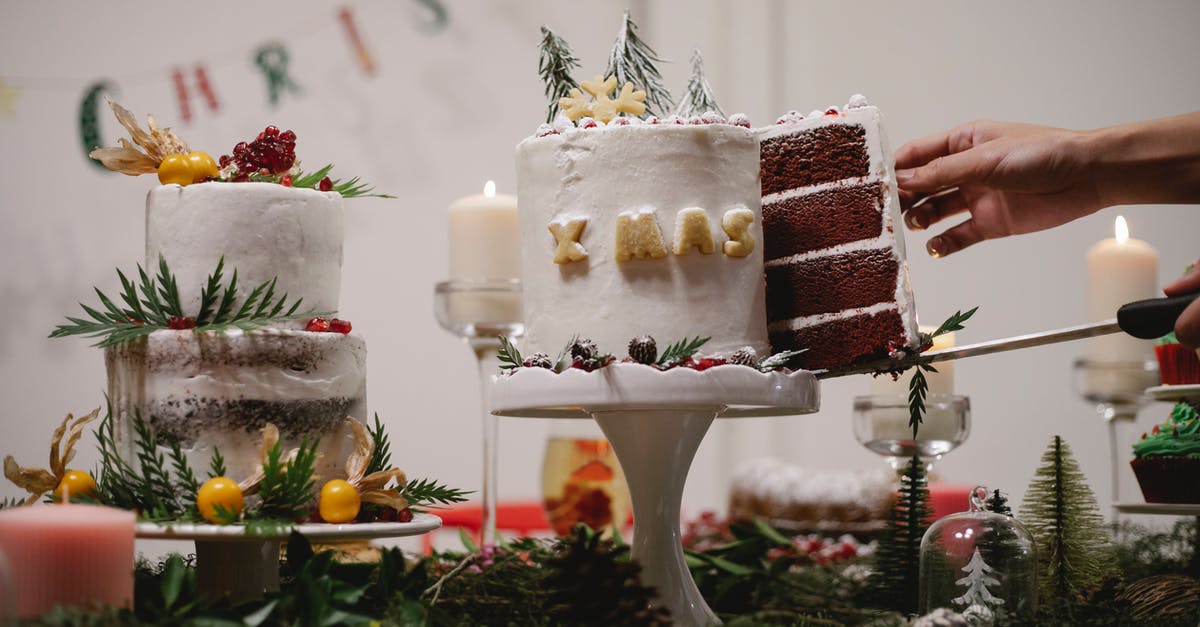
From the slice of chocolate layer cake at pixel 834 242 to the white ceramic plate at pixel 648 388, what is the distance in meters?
0.17

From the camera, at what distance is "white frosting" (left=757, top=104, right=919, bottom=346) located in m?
1.39

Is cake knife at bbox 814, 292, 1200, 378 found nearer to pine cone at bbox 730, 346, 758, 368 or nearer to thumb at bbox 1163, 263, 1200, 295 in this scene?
thumb at bbox 1163, 263, 1200, 295

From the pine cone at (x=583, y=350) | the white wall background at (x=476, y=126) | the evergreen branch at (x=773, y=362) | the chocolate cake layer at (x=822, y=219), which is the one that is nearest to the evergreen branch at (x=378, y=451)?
the pine cone at (x=583, y=350)

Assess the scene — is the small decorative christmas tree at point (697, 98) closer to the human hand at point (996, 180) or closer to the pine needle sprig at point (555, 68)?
the pine needle sprig at point (555, 68)

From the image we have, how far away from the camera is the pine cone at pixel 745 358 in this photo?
1.27m

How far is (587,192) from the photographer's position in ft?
4.43

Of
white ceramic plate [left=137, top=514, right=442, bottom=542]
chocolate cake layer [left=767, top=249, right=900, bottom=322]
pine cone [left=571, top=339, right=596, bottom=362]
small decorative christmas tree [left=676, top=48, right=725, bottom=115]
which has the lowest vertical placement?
white ceramic plate [left=137, top=514, right=442, bottom=542]

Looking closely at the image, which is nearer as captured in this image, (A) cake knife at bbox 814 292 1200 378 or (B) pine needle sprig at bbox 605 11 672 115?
(A) cake knife at bbox 814 292 1200 378

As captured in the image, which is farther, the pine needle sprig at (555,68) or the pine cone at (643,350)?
the pine needle sprig at (555,68)

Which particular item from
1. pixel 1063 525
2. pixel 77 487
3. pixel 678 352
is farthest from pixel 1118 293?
pixel 77 487

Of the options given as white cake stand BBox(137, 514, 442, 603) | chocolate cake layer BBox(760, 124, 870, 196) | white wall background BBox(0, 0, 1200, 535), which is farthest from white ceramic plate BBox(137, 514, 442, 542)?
white wall background BBox(0, 0, 1200, 535)

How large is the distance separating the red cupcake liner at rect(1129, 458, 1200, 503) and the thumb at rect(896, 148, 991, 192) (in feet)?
1.68

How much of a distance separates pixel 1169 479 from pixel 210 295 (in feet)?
4.50

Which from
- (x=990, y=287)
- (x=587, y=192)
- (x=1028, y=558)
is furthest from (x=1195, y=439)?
(x=990, y=287)
